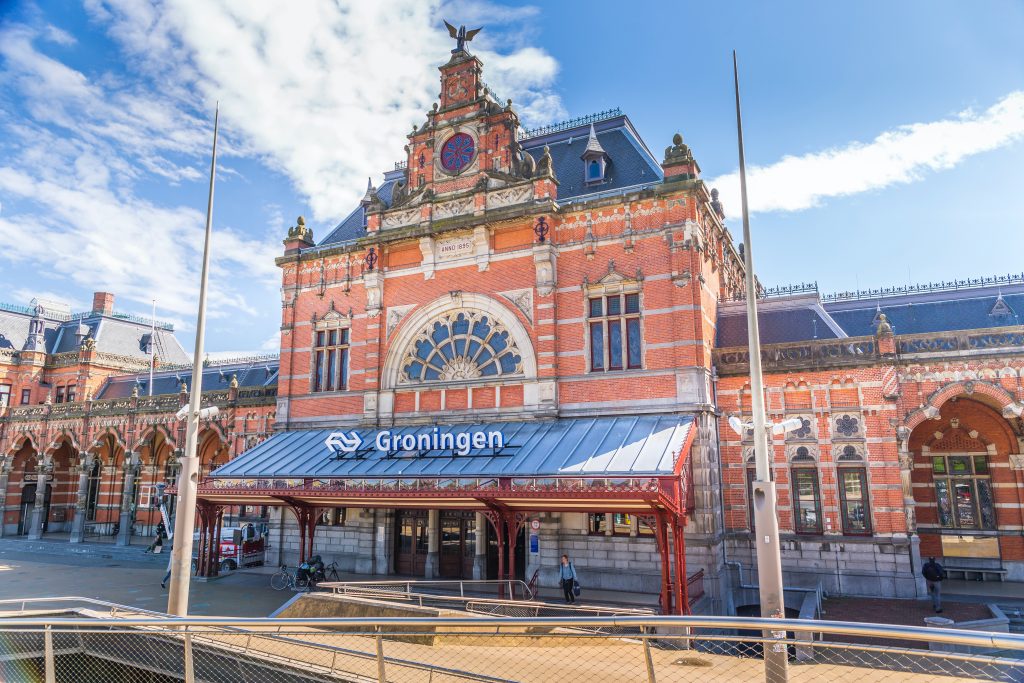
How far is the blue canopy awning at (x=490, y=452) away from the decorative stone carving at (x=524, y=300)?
3.81m

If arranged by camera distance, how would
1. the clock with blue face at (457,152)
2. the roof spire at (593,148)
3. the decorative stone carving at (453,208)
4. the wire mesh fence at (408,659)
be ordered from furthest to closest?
the clock with blue face at (457,152) → the decorative stone carving at (453,208) → the roof spire at (593,148) → the wire mesh fence at (408,659)

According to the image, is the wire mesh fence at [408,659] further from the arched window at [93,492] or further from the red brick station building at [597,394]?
the arched window at [93,492]

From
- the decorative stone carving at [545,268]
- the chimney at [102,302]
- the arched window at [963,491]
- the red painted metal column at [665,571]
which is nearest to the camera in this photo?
the red painted metal column at [665,571]

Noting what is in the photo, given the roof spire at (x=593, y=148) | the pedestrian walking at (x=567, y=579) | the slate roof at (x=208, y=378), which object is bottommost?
the pedestrian walking at (x=567, y=579)

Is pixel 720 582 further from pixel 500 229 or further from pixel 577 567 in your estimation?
pixel 500 229

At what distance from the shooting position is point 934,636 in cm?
494

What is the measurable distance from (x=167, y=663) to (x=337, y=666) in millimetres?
4004

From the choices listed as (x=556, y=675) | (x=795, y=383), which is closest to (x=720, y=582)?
(x=795, y=383)

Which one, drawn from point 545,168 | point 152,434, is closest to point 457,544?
point 545,168

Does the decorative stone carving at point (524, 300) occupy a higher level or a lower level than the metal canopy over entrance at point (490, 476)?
higher

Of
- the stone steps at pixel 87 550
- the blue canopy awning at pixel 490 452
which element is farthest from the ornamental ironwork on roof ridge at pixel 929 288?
the stone steps at pixel 87 550

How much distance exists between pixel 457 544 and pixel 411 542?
2.00 metres

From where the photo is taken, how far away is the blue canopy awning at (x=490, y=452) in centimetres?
1770

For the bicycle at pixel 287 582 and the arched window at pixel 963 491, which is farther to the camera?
the arched window at pixel 963 491
